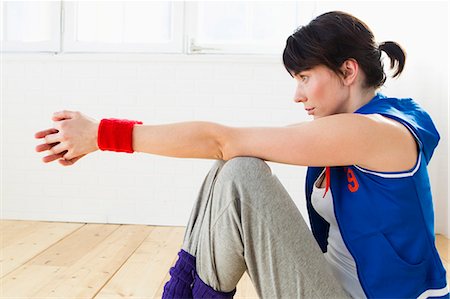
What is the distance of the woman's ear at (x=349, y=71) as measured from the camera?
1229 millimetres

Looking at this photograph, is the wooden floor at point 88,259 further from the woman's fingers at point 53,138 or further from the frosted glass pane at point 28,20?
the frosted glass pane at point 28,20

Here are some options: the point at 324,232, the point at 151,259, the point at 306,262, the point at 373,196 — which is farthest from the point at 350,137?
the point at 151,259

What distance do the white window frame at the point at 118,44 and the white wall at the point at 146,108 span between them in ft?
0.21

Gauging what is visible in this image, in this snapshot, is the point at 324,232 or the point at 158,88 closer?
the point at 324,232

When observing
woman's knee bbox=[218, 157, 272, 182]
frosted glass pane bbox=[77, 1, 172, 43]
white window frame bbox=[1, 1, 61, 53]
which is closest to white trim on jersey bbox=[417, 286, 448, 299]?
woman's knee bbox=[218, 157, 272, 182]

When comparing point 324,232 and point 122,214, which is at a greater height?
point 324,232

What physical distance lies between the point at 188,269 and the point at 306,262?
24 cm

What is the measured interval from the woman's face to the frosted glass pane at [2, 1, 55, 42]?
2.38 m

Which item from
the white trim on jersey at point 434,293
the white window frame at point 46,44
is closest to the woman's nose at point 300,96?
the white trim on jersey at point 434,293

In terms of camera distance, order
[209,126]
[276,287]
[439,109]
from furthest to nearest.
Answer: [439,109], [209,126], [276,287]

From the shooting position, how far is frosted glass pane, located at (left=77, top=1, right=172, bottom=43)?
128 inches

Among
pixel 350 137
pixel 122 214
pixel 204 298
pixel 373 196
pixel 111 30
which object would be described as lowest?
pixel 122 214

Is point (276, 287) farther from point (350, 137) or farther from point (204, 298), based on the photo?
point (350, 137)

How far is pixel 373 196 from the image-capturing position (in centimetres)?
113
